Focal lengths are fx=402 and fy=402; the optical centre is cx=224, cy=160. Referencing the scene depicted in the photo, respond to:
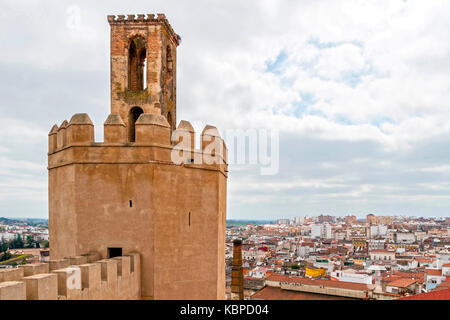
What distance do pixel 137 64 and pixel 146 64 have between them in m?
0.65

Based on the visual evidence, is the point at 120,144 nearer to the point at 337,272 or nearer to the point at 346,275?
the point at 346,275

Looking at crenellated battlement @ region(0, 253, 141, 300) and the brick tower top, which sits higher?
the brick tower top

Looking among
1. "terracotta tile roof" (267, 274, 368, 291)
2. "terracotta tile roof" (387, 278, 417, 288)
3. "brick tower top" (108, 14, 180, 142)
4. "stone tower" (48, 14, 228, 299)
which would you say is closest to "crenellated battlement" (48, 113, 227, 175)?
"stone tower" (48, 14, 228, 299)

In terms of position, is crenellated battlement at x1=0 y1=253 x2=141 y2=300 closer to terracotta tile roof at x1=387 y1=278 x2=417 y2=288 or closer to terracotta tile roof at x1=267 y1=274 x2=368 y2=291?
terracotta tile roof at x1=267 y1=274 x2=368 y2=291

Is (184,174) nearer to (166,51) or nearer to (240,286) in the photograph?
(166,51)

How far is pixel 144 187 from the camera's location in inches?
260

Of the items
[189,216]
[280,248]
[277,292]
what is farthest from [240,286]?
[280,248]

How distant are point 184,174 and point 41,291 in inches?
127

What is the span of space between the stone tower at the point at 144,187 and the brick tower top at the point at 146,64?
0.02m

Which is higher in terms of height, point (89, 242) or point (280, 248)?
point (89, 242)

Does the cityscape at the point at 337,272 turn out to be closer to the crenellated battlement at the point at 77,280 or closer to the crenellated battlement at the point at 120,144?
the crenellated battlement at the point at 77,280

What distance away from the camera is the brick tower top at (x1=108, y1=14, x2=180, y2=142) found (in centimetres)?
773

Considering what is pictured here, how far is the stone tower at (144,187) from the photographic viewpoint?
660 cm
